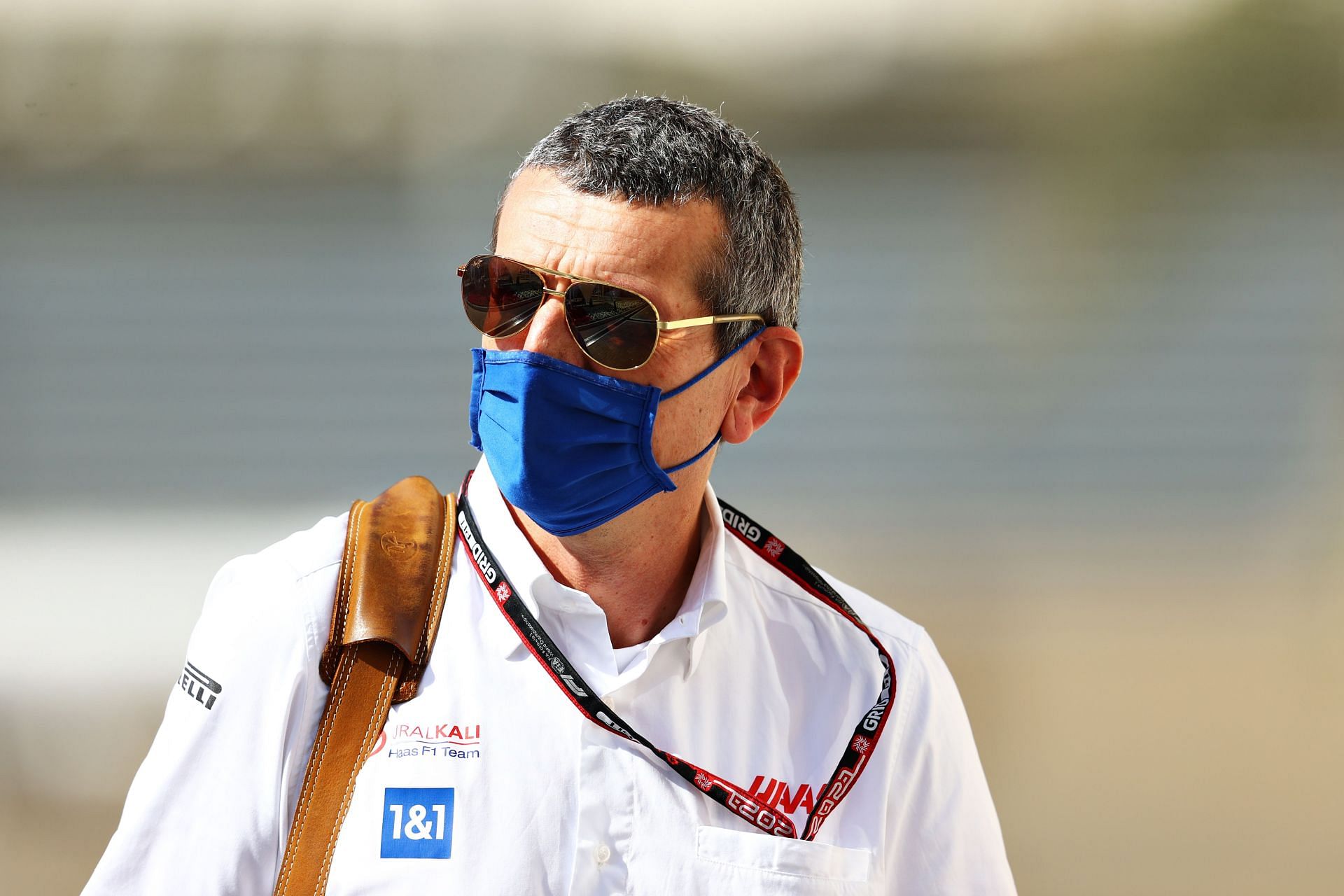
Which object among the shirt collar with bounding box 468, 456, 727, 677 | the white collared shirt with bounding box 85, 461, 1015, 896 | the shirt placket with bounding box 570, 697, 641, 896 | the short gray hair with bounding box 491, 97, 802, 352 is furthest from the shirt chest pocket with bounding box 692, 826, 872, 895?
the short gray hair with bounding box 491, 97, 802, 352

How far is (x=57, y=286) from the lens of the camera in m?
5.51

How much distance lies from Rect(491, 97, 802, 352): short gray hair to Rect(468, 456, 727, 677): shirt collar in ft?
1.41

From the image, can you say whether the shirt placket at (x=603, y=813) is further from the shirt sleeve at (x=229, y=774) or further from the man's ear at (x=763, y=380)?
the man's ear at (x=763, y=380)

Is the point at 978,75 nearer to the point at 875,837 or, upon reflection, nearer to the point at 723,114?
the point at 723,114

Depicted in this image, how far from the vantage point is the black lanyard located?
1.90 m

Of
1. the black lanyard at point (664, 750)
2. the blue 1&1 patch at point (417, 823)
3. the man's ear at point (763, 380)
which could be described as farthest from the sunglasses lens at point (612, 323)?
the blue 1&1 patch at point (417, 823)

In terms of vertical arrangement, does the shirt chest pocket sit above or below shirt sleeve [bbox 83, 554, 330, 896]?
below

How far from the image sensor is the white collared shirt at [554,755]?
68.4 inches

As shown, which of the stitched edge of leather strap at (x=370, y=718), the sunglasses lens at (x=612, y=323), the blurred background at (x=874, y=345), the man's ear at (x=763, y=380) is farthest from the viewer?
the blurred background at (x=874, y=345)

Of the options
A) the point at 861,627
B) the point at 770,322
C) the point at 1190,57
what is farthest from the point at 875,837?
the point at 1190,57

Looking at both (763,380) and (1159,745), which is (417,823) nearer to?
(763,380)

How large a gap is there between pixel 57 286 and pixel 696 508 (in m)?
4.51

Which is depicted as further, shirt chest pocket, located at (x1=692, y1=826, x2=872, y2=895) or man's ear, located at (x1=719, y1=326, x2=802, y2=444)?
man's ear, located at (x1=719, y1=326, x2=802, y2=444)

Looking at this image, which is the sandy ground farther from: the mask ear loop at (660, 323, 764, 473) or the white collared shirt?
the mask ear loop at (660, 323, 764, 473)
